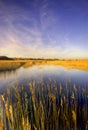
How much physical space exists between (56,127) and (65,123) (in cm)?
31

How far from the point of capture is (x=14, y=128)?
18.1 feet

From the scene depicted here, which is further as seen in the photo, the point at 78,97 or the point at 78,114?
the point at 78,97

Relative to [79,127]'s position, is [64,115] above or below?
above

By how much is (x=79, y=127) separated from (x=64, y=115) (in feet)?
1.94

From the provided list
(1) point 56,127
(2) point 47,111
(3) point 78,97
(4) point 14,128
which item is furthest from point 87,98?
(4) point 14,128

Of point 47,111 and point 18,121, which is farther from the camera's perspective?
point 47,111

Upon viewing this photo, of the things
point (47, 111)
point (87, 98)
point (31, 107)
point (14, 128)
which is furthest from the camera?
point (87, 98)

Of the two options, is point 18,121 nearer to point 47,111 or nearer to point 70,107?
point 47,111

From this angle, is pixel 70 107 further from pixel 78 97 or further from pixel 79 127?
pixel 78 97

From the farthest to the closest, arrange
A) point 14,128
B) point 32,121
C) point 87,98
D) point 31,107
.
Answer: point 87,98 → point 31,107 → point 32,121 → point 14,128

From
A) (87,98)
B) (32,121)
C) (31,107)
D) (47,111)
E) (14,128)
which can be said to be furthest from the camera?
(87,98)

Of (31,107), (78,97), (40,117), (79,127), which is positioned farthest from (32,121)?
(78,97)

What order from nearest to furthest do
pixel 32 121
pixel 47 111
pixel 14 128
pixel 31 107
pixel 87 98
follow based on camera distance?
pixel 14 128
pixel 32 121
pixel 47 111
pixel 31 107
pixel 87 98

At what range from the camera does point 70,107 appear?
6.65 meters
